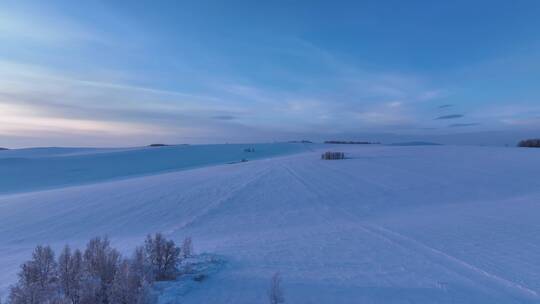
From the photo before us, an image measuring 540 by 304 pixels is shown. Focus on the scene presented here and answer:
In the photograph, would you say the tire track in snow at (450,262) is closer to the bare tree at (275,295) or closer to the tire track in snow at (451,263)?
the tire track in snow at (451,263)

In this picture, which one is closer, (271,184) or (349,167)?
(271,184)

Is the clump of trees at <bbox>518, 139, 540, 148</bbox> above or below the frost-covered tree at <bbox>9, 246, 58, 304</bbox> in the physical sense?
above

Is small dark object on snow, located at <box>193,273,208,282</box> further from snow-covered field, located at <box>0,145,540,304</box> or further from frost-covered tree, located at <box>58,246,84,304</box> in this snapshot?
frost-covered tree, located at <box>58,246,84,304</box>

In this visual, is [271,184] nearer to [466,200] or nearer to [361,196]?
[361,196]

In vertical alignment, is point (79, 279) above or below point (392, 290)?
above

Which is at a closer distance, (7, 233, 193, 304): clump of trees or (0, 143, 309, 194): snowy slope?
(7, 233, 193, 304): clump of trees

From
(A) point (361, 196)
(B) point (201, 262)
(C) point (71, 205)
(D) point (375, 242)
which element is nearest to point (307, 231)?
(D) point (375, 242)

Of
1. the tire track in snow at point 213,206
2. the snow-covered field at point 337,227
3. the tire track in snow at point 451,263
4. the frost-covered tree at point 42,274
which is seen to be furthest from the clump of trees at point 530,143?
the frost-covered tree at point 42,274

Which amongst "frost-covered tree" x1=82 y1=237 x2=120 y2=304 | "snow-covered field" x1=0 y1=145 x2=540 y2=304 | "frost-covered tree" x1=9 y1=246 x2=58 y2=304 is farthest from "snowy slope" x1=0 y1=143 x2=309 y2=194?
"frost-covered tree" x1=82 y1=237 x2=120 y2=304
